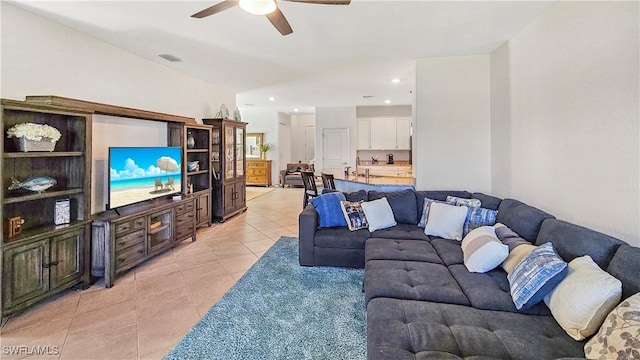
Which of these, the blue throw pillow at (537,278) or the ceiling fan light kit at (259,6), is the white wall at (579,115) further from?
the ceiling fan light kit at (259,6)

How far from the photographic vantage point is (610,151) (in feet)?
6.89

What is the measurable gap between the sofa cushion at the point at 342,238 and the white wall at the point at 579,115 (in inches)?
71.6

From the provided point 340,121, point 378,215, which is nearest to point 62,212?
point 378,215

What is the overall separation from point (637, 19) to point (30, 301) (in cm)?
481

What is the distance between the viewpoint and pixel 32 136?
2508mm

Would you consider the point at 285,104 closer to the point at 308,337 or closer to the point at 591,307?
the point at 308,337

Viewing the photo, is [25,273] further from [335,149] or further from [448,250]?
[335,149]

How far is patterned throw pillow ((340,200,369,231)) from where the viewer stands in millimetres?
3508

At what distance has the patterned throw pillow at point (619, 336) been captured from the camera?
116 cm

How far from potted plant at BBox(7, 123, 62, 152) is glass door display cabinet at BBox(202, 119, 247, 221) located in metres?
2.88

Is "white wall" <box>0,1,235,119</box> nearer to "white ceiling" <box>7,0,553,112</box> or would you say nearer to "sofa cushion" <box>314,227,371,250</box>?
"white ceiling" <box>7,0,553,112</box>

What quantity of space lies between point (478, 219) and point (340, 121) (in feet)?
21.6

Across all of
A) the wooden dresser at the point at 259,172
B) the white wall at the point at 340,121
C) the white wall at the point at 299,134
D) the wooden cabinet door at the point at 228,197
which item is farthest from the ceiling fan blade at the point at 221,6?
the white wall at the point at 299,134

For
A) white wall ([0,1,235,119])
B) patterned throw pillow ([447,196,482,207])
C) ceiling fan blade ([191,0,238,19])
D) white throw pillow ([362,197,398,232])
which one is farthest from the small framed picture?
patterned throw pillow ([447,196,482,207])
